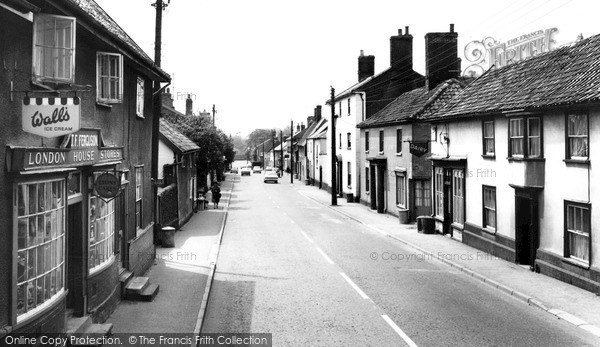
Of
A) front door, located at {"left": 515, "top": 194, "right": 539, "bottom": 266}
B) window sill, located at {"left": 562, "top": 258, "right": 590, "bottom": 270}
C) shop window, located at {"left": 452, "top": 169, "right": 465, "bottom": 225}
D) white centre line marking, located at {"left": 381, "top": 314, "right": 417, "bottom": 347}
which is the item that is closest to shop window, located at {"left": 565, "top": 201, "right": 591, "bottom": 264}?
window sill, located at {"left": 562, "top": 258, "right": 590, "bottom": 270}

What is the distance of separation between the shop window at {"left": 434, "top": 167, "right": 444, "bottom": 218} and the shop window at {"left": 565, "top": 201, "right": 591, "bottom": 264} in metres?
9.95

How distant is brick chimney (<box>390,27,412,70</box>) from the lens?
39.6 m

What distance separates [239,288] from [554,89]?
10994mm

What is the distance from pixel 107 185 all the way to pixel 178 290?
16.4 feet

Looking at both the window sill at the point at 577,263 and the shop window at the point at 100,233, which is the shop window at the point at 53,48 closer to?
the shop window at the point at 100,233

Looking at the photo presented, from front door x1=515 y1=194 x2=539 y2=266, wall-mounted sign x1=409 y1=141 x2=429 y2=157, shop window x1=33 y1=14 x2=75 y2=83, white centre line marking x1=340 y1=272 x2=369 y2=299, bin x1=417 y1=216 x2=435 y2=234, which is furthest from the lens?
wall-mounted sign x1=409 y1=141 x2=429 y2=157

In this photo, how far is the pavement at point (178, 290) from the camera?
37.0 ft

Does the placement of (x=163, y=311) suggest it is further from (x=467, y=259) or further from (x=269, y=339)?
(x=467, y=259)

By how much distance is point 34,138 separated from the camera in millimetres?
7770

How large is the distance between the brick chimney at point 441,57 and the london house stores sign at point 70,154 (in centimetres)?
2366

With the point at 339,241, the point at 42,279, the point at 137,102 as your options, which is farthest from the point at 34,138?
the point at 339,241

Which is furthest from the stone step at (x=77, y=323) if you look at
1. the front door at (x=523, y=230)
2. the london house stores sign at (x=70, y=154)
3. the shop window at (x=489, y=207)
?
the shop window at (x=489, y=207)

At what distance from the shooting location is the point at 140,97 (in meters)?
15.5

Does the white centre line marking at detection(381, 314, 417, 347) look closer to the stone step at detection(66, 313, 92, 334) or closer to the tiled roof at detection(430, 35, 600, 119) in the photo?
the stone step at detection(66, 313, 92, 334)
